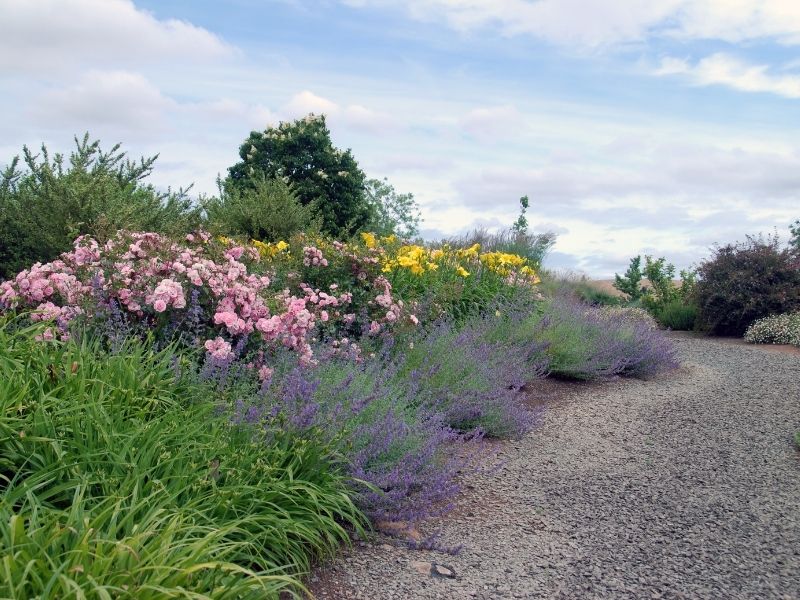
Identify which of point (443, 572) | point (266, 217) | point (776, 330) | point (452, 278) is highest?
point (266, 217)

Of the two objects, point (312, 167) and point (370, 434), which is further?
point (312, 167)

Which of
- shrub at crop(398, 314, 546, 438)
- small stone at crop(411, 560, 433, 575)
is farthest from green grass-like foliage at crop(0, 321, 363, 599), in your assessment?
shrub at crop(398, 314, 546, 438)

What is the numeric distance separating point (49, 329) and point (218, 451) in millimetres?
1929

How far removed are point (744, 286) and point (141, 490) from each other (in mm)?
13789

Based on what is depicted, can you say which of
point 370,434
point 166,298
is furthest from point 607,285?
point 370,434

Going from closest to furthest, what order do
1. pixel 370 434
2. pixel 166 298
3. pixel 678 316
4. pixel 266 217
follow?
1. pixel 370 434
2. pixel 166 298
3. pixel 266 217
4. pixel 678 316

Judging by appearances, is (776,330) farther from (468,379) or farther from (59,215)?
(59,215)

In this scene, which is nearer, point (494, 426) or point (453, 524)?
point (453, 524)

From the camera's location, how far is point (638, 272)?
65.0ft

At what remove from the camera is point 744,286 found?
1457 centimetres

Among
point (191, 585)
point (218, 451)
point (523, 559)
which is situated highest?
point (218, 451)

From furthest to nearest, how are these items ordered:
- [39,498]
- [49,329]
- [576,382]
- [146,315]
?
[576,382] → [146,315] → [49,329] → [39,498]

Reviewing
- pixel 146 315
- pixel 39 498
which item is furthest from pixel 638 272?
pixel 39 498

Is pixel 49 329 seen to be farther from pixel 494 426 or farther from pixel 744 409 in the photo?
pixel 744 409
